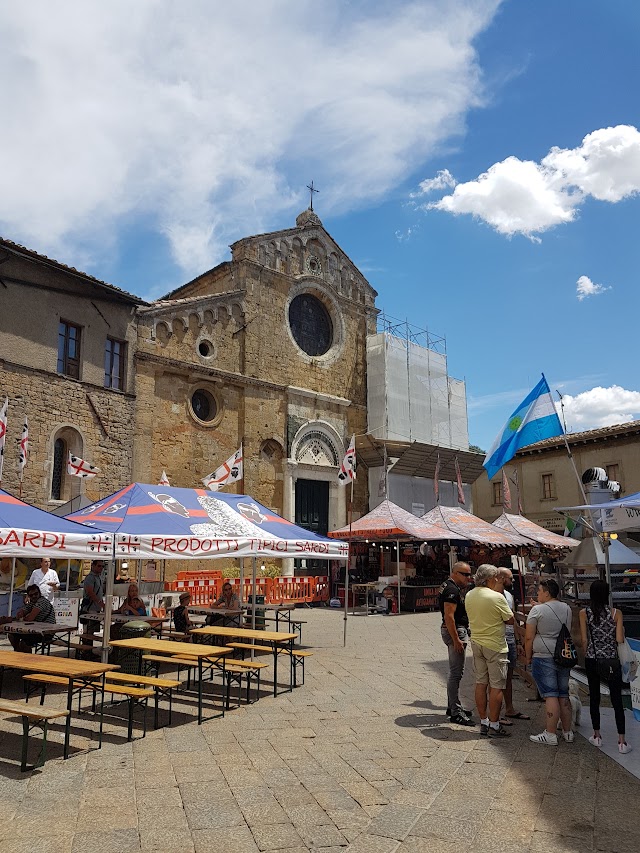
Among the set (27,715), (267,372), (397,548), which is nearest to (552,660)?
(27,715)

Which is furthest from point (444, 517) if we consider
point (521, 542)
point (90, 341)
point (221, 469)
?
point (90, 341)

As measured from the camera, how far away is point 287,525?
1242 cm

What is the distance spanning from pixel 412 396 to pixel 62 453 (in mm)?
14205

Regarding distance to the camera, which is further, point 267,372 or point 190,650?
point 267,372

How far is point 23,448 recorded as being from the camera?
15562 mm

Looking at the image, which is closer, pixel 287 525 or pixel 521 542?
pixel 287 525

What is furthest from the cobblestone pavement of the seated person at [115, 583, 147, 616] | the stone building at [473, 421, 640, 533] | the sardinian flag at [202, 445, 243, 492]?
the stone building at [473, 421, 640, 533]

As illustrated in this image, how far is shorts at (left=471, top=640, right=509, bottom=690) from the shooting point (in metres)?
6.36

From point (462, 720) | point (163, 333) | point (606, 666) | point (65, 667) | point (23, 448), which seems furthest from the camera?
point (163, 333)

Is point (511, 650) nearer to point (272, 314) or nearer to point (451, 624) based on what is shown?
point (451, 624)

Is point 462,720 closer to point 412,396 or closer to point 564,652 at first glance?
point 564,652

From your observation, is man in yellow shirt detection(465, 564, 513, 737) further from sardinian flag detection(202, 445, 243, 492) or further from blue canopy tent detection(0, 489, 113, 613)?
sardinian flag detection(202, 445, 243, 492)

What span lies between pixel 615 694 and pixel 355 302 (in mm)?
21953

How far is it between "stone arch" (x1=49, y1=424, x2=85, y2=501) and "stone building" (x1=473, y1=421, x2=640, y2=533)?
2218cm
